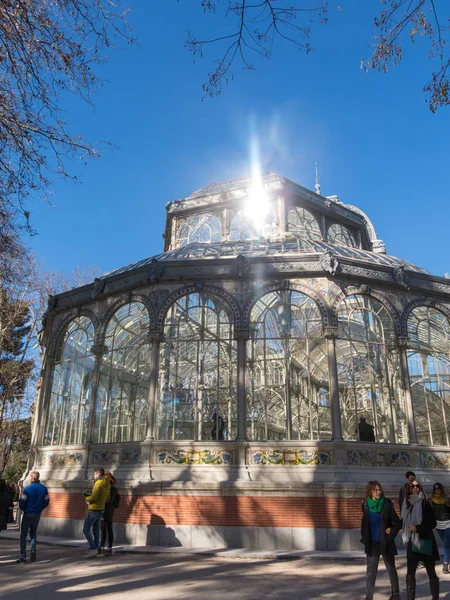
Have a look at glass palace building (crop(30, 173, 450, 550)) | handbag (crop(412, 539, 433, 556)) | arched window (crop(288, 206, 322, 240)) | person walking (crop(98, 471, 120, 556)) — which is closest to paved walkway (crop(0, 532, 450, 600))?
person walking (crop(98, 471, 120, 556))

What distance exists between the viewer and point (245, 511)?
1067cm

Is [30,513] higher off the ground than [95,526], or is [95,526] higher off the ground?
[30,513]

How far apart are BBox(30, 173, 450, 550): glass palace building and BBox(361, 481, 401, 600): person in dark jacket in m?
4.76

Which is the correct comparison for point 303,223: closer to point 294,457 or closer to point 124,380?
point 124,380

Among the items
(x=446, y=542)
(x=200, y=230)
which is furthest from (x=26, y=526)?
(x=200, y=230)

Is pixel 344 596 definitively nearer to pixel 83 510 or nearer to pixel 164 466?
pixel 164 466

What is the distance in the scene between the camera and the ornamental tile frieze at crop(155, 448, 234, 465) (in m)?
11.5

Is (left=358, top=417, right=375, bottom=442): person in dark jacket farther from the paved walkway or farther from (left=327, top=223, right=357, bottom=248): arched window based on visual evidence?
(left=327, top=223, right=357, bottom=248): arched window

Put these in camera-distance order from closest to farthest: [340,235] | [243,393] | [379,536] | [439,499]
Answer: [379,536] → [439,499] → [243,393] → [340,235]

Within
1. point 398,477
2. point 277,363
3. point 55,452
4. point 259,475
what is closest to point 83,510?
point 55,452

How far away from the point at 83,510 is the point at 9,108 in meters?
9.41

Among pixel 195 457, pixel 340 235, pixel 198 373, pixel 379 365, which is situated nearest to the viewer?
pixel 195 457

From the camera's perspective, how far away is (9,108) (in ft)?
21.4

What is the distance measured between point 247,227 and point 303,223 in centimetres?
218
